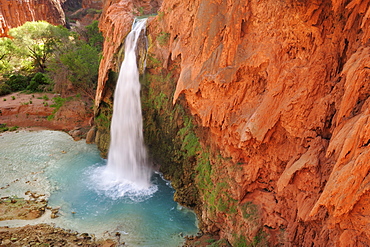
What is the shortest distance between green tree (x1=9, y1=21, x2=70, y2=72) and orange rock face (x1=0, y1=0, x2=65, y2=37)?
20.7 feet

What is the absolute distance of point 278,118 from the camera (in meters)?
6.87

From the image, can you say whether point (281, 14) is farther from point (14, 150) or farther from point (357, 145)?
point (14, 150)

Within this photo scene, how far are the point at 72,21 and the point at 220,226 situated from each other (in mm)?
41827

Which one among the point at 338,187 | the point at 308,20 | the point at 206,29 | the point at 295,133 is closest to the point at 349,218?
the point at 338,187

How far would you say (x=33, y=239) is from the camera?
28.7 feet

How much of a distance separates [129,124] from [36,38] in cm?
2013

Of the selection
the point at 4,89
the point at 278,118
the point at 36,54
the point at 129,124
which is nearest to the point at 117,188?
the point at 129,124

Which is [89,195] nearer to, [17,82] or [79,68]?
[79,68]

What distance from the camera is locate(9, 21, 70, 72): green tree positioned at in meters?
26.3

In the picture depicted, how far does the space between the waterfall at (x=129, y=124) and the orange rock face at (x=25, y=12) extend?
87.1 ft

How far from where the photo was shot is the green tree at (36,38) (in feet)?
86.2

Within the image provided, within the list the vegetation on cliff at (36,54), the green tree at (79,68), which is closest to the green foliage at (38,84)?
the vegetation on cliff at (36,54)

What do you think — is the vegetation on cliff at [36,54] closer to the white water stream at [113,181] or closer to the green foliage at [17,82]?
the green foliage at [17,82]

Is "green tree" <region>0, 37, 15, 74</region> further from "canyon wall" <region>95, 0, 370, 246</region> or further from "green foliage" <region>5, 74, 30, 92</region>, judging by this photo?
"canyon wall" <region>95, 0, 370, 246</region>
